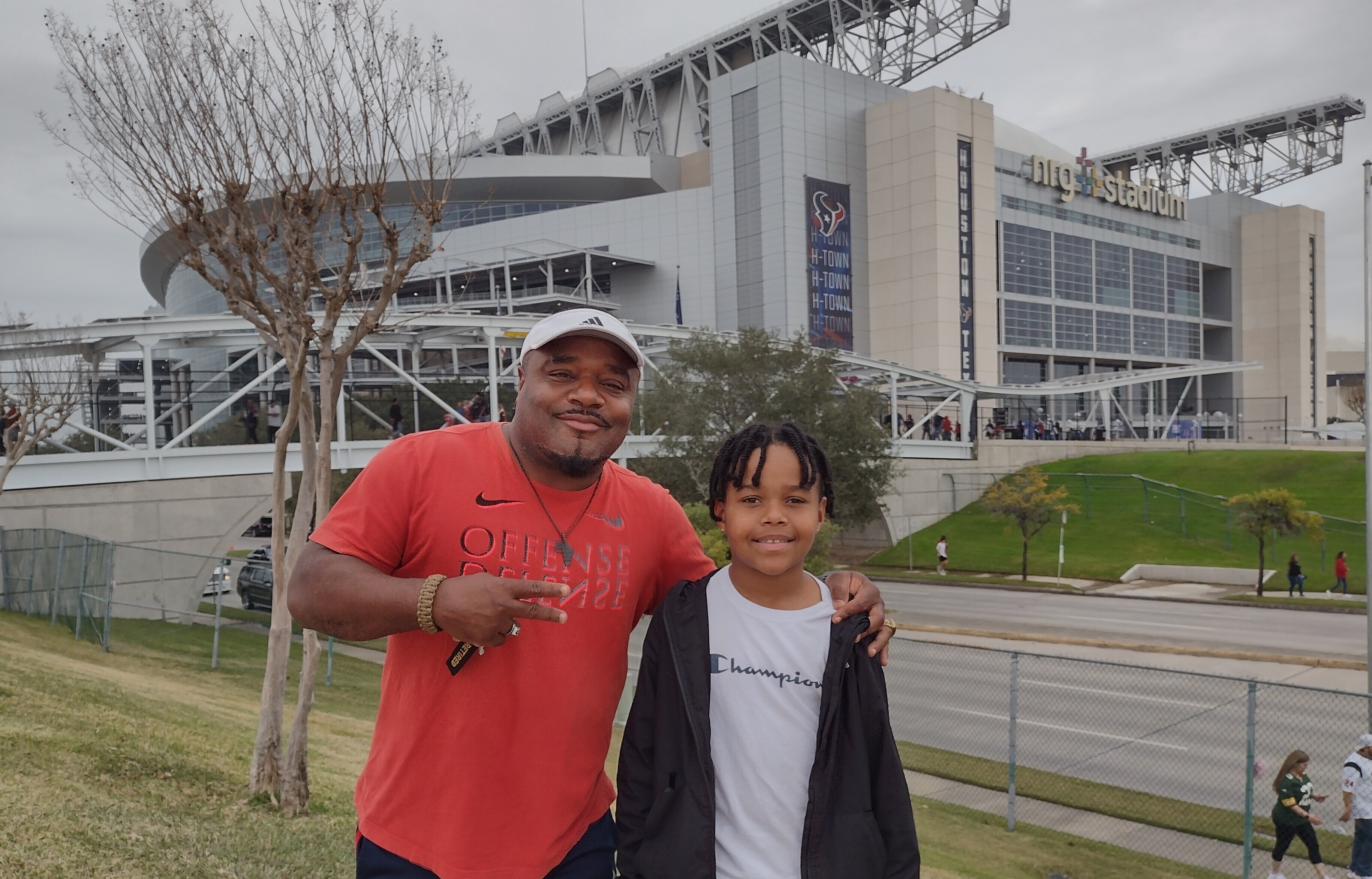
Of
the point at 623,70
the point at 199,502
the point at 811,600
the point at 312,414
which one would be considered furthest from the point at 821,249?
the point at 811,600

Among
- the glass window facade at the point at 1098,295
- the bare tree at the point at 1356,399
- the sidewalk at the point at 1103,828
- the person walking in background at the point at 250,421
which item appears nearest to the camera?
the sidewalk at the point at 1103,828

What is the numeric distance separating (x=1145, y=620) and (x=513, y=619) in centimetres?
2510

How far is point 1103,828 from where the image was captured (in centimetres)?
1020

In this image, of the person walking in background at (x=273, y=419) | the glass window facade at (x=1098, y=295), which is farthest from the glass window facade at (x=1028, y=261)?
the person walking in background at (x=273, y=419)

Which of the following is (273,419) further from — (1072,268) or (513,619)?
(1072,268)

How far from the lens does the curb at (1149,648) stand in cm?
1842

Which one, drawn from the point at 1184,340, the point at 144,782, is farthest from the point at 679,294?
the point at 144,782

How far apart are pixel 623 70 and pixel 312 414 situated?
8241cm

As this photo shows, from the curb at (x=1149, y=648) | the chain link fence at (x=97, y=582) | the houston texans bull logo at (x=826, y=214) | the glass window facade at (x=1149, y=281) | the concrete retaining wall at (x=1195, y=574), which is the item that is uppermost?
the houston texans bull logo at (x=826, y=214)

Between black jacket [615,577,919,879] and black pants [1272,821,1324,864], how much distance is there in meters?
8.01

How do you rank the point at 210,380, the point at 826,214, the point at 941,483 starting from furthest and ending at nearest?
the point at 826,214 < the point at 941,483 < the point at 210,380

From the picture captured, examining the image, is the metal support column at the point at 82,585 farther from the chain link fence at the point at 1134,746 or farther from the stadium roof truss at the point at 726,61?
the stadium roof truss at the point at 726,61

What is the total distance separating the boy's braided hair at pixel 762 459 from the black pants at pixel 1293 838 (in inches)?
322

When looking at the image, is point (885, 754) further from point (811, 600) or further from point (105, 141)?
point (105, 141)
